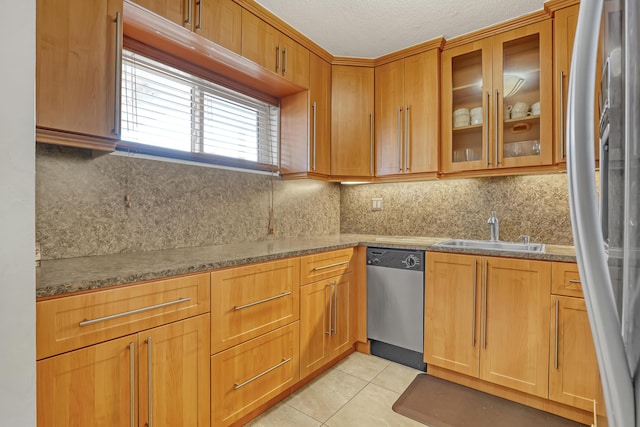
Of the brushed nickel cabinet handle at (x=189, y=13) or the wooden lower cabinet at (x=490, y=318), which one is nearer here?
the brushed nickel cabinet handle at (x=189, y=13)

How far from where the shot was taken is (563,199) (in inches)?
83.7

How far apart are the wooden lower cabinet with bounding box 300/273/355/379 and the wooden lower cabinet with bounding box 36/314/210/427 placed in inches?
26.3

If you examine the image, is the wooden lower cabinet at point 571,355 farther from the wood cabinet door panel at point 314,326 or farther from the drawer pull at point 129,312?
the drawer pull at point 129,312

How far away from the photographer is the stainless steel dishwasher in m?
2.11

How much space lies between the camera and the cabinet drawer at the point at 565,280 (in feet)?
5.31

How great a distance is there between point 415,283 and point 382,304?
0.30 metres

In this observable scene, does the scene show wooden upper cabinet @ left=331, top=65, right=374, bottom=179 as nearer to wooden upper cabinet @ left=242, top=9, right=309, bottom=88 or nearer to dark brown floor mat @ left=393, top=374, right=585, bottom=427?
wooden upper cabinet @ left=242, top=9, right=309, bottom=88

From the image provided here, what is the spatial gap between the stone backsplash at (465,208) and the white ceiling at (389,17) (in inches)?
43.4

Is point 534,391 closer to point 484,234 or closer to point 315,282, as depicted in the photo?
point 484,234

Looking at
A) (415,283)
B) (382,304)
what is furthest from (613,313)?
(382,304)

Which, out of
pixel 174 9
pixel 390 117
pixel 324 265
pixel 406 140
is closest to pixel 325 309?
pixel 324 265
